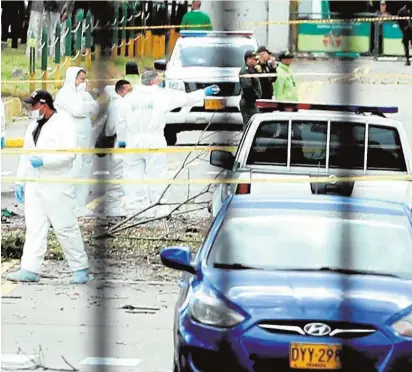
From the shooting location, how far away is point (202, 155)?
397 inches

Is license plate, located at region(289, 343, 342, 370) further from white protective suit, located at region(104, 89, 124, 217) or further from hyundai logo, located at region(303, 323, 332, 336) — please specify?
white protective suit, located at region(104, 89, 124, 217)

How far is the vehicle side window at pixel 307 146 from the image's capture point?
22.0 feet

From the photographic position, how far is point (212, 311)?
176 inches

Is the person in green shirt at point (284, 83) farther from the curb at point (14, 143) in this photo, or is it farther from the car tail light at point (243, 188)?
the car tail light at point (243, 188)

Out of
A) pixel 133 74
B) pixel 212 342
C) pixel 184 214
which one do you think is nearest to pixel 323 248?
pixel 212 342

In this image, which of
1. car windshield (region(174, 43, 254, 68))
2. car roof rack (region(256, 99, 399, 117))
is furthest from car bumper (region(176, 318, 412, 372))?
car windshield (region(174, 43, 254, 68))

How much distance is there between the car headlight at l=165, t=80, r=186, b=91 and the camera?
10.6 metres

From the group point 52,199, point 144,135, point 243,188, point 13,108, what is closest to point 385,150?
point 243,188

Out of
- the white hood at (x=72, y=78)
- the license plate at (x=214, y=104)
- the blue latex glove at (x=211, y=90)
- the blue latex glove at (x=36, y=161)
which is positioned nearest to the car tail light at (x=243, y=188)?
the blue latex glove at (x=36, y=161)

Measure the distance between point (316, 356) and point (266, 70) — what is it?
5.22 meters

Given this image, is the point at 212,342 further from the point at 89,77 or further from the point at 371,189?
the point at 89,77

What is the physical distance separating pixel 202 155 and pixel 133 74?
4.12 ft

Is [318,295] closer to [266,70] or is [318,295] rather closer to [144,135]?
[144,135]

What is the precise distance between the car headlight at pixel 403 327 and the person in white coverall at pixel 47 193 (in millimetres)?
2404
